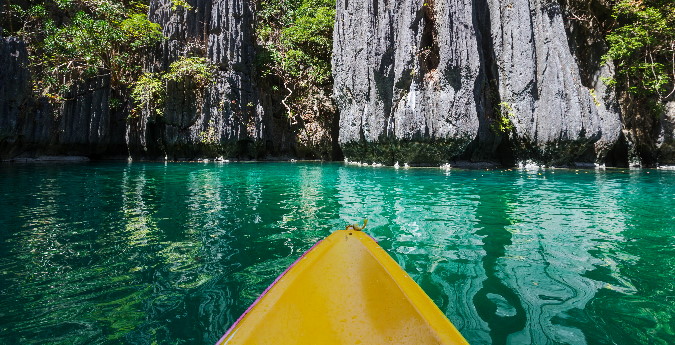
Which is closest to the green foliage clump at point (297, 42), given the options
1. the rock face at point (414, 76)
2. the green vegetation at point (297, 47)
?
the green vegetation at point (297, 47)

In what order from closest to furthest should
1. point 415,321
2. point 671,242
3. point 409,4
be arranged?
1. point 415,321
2. point 671,242
3. point 409,4

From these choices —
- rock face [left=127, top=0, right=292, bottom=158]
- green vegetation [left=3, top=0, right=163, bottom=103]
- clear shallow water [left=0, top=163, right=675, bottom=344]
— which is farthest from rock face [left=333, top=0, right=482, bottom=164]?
green vegetation [left=3, top=0, right=163, bottom=103]

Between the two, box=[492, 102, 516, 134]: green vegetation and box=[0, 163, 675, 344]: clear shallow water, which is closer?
box=[0, 163, 675, 344]: clear shallow water

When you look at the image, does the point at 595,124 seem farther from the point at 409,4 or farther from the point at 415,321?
the point at 415,321

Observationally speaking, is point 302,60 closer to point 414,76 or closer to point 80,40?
point 414,76

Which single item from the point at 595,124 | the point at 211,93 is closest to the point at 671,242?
the point at 595,124

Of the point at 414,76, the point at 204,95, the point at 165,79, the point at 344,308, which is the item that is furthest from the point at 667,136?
the point at 165,79

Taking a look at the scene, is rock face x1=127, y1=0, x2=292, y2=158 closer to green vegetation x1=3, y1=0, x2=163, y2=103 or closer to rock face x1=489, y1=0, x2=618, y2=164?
green vegetation x1=3, y1=0, x2=163, y2=103

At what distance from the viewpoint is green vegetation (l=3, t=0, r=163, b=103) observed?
65.8 feet

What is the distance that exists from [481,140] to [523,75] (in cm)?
375

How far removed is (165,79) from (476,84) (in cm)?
1880

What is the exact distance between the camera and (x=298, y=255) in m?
4.11

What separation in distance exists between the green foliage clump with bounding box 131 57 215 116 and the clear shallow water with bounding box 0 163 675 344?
15962 mm

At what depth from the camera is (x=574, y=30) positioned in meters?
19.6
